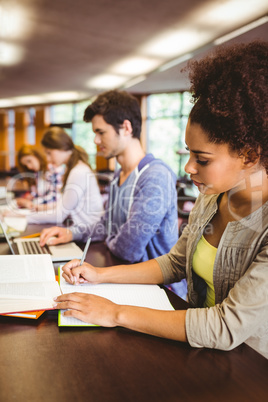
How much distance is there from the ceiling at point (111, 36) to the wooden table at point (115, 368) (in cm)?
284

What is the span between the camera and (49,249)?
165cm

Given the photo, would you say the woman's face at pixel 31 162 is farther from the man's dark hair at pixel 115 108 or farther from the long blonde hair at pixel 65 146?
the man's dark hair at pixel 115 108

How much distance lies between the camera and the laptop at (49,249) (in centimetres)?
152

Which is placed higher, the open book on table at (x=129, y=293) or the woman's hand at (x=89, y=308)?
the woman's hand at (x=89, y=308)

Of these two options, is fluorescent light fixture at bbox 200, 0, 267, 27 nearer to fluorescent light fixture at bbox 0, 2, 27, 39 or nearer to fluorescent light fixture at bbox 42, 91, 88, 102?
fluorescent light fixture at bbox 0, 2, 27, 39

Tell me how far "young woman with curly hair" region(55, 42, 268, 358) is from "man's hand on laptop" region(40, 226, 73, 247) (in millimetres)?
787

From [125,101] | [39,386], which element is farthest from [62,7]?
[39,386]

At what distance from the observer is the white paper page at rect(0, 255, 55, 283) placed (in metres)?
1.17

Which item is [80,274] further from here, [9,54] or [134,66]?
[134,66]

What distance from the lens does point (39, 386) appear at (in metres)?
0.68

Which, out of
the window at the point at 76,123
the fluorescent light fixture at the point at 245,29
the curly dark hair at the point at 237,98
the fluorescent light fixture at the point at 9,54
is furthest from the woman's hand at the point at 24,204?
the window at the point at 76,123

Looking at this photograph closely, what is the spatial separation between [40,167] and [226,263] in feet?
13.0

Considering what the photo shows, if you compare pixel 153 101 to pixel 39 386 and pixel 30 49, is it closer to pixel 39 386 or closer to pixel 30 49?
pixel 30 49

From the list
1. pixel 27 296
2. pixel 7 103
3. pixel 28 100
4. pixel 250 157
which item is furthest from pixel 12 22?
pixel 7 103
